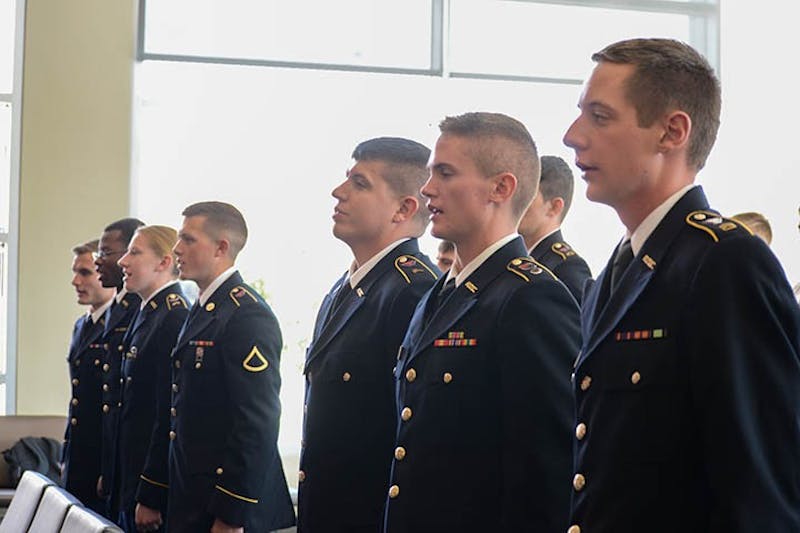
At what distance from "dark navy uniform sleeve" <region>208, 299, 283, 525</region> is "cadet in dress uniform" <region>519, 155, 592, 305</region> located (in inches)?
35.5

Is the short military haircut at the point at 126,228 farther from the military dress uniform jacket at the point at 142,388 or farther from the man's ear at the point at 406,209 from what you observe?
the man's ear at the point at 406,209

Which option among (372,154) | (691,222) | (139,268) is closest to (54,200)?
(139,268)

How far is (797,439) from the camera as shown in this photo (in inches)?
64.8

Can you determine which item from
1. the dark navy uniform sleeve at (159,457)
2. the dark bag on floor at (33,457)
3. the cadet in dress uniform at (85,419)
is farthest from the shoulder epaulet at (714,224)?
the dark bag on floor at (33,457)

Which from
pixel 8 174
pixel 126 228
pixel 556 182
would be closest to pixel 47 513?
pixel 556 182

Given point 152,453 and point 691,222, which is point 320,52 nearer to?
point 152,453

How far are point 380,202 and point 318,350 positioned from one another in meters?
0.41

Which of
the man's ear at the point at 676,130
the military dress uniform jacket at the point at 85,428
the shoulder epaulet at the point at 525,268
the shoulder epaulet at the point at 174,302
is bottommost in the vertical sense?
the military dress uniform jacket at the point at 85,428

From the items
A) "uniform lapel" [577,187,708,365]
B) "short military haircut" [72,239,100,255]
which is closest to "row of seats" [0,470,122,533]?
"uniform lapel" [577,187,708,365]

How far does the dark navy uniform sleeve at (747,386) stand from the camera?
161 centimetres

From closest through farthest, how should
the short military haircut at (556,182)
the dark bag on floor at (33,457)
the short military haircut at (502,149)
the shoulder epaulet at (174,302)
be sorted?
1. the short military haircut at (502,149)
2. the short military haircut at (556,182)
3. the shoulder epaulet at (174,302)
4. the dark bag on floor at (33,457)

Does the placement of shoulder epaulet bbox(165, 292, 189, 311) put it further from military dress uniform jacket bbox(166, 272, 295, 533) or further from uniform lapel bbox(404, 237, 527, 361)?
uniform lapel bbox(404, 237, 527, 361)

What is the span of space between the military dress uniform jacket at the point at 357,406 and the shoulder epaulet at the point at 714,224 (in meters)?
1.11

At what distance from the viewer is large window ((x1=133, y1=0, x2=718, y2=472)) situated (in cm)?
713
